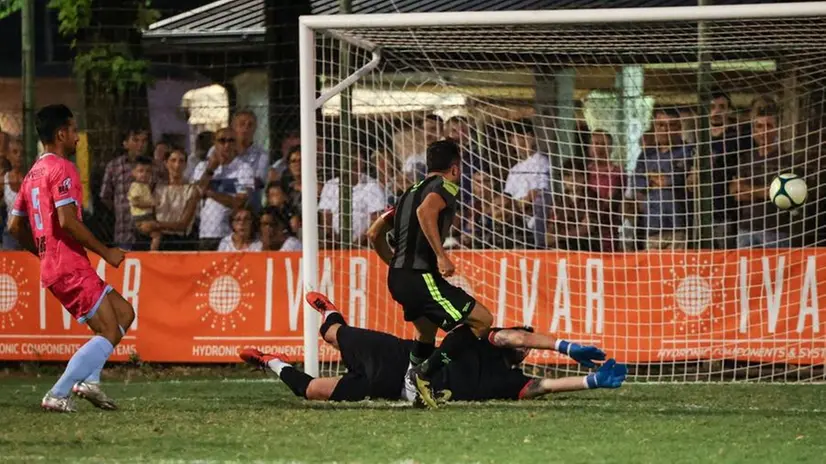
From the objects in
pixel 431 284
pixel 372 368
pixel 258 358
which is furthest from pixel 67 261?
pixel 431 284

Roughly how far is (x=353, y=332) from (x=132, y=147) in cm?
540

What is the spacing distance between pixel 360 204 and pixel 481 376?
3.99 m

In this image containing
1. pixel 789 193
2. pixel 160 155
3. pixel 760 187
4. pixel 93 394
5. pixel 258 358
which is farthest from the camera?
pixel 160 155

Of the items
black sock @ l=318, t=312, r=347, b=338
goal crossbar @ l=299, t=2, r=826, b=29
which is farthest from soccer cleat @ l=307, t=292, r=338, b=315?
goal crossbar @ l=299, t=2, r=826, b=29

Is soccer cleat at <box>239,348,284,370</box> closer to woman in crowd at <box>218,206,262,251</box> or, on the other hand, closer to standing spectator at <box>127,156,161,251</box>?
woman in crowd at <box>218,206,262,251</box>

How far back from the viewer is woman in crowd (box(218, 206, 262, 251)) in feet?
48.4

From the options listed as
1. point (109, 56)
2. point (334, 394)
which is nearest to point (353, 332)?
point (334, 394)

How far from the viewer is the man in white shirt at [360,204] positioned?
569 inches

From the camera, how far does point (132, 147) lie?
1548cm

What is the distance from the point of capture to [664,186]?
1400 cm

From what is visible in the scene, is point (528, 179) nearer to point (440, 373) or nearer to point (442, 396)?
point (440, 373)

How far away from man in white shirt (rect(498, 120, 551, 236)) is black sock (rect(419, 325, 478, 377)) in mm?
3695

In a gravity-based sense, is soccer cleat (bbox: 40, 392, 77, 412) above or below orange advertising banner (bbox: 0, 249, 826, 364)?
below

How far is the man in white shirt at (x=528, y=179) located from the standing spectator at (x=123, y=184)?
3659 mm
